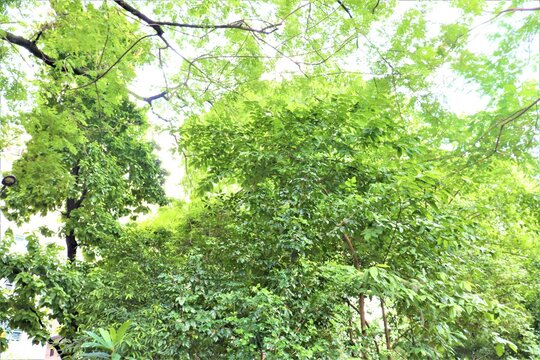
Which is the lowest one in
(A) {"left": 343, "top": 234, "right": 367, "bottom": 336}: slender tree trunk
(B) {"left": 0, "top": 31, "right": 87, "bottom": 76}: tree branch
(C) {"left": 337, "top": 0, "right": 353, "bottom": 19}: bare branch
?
(A) {"left": 343, "top": 234, "right": 367, "bottom": 336}: slender tree trunk

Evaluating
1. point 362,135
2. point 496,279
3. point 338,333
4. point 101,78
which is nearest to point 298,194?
point 362,135

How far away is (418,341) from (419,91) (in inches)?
94.7

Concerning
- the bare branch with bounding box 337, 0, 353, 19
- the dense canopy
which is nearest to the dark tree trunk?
the dense canopy

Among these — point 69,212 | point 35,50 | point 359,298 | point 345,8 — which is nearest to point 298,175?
point 359,298

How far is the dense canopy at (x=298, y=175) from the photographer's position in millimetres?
2854

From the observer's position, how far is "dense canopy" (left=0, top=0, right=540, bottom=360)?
2.85 metres

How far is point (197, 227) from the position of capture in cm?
389

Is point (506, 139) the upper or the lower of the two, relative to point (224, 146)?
lower

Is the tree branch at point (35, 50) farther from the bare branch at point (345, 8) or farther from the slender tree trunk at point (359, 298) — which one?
the slender tree trunk at point (359, 298)

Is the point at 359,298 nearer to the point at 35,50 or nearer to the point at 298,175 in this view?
the point at 298,175

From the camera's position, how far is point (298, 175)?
330cm

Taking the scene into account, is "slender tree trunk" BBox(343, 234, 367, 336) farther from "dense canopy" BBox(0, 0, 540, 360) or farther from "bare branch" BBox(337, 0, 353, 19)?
"bare branch" BBox(337, 0, 353, 19)

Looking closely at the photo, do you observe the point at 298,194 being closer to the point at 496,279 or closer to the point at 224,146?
the point at 224,146

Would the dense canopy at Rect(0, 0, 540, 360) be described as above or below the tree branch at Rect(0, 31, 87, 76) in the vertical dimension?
below
